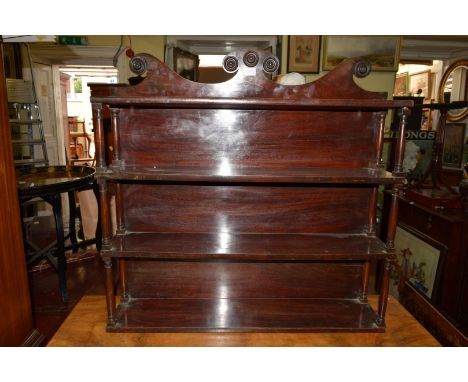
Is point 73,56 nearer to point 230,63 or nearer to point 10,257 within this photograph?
point 10,257

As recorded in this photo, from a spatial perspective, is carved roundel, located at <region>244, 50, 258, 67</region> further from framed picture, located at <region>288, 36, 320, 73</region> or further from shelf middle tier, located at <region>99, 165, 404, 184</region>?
framed picture, located at <region>288, 36, 320, 73</region>

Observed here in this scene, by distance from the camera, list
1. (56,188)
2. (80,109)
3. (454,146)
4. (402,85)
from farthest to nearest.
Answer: (80,109) → (402,85) → (454,146) → (56,188)

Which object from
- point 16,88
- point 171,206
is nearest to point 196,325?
point 171,206

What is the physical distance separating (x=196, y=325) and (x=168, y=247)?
1.18 ft

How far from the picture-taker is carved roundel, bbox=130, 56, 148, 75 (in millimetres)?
1309

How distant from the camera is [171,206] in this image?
158 centimetres

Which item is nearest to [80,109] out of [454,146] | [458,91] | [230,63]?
[458,91]

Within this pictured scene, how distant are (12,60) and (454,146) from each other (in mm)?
4877

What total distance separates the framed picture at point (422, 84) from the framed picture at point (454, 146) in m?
2.39

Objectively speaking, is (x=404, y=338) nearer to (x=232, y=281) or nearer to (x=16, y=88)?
(x=232, y=281)

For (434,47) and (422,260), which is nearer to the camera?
(422,260)

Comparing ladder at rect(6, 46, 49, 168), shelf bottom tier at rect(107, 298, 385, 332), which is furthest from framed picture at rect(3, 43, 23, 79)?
shelf bottom tier at rect(107, 298, 385, 332)

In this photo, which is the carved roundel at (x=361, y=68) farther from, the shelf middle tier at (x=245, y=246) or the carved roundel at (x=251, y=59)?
the shelf middle tier at (x=245, y=246)

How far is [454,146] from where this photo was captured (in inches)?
128
